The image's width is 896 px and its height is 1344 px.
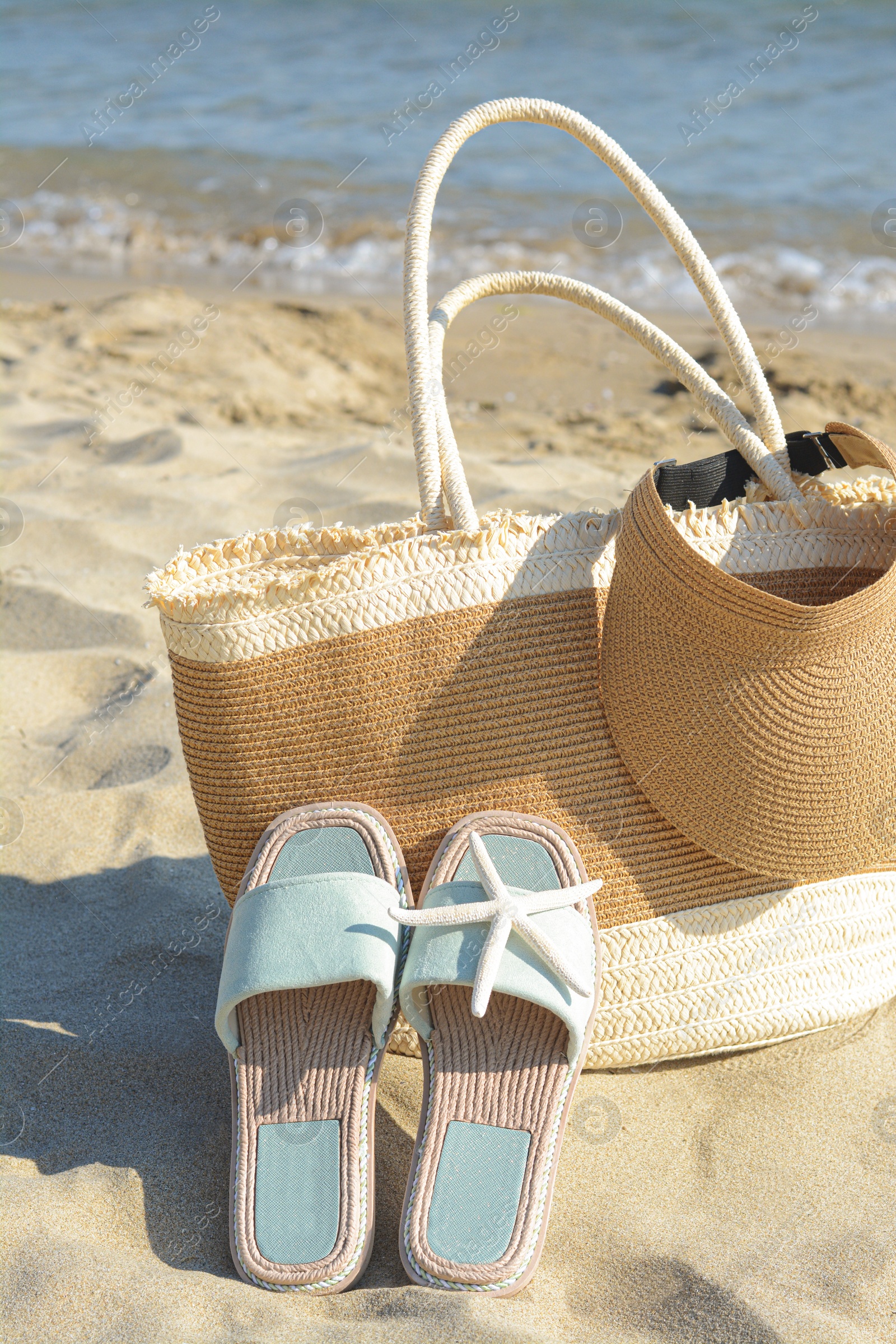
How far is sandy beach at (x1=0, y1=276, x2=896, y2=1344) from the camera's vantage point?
3.61ft

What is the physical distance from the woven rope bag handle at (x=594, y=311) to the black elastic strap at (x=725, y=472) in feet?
0.17

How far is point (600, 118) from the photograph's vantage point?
8172 mm

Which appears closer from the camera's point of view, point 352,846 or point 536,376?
point 352,846

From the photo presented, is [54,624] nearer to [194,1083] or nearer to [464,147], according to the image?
[194,1083]

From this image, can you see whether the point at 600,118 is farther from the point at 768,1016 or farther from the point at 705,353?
the point at 768,1016

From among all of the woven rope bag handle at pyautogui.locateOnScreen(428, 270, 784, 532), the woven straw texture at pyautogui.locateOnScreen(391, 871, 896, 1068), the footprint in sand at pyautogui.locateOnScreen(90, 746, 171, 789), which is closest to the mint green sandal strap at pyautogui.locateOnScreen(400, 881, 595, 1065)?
the woven straw texture at pyautogui.locateOnScreen(391, 871, 896, 1068)

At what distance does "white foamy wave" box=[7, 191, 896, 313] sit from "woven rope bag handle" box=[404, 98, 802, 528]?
400cm

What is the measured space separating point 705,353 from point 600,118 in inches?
188

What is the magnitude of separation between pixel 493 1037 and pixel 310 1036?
0.77ft

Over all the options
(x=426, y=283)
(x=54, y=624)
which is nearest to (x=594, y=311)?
(x=426, y=283)

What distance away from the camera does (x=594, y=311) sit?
1.64 meters

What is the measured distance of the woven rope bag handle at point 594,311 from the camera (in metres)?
1.52

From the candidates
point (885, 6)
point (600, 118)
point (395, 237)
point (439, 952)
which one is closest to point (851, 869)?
point (439, 952)

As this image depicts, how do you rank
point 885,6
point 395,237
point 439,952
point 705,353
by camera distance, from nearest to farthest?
point 439,952
point 705,353
point 395,237
point 885,6
